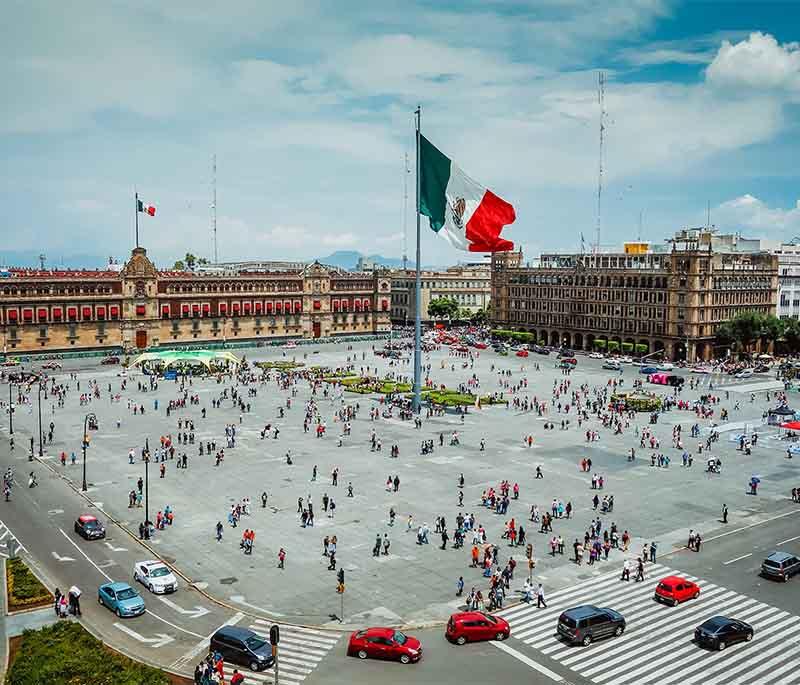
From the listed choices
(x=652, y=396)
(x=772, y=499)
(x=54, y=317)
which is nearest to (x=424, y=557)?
(x=772, y=499)

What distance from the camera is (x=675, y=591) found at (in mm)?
36375

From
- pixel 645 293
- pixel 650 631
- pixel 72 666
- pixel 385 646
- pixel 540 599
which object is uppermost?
pixel 645 293

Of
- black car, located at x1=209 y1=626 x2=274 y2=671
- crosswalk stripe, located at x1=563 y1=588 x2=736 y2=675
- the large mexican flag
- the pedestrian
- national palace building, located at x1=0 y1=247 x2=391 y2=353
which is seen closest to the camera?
black car, located at x1=209 y1=626 x2=274 y2=671

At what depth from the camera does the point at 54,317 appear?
12619 centimetres

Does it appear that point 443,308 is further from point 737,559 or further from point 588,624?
point 588,624

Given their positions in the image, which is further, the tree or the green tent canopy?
the tree

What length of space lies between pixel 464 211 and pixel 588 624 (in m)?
39.3

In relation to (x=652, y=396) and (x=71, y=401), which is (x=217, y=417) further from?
(x=652, y=396)

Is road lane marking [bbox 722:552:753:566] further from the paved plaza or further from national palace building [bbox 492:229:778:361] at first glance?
national palace building [bbox 492:229:778:361]

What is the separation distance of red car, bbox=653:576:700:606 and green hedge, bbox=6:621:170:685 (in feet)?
74.8

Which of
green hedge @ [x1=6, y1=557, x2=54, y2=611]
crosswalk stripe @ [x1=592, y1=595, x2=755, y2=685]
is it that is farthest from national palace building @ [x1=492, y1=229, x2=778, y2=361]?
green hedge @ [x1=6, y1=557, x2=54, y2=611]

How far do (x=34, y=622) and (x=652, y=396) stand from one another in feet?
234

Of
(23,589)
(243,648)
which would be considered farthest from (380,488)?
(243,648)

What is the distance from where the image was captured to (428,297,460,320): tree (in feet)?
619
